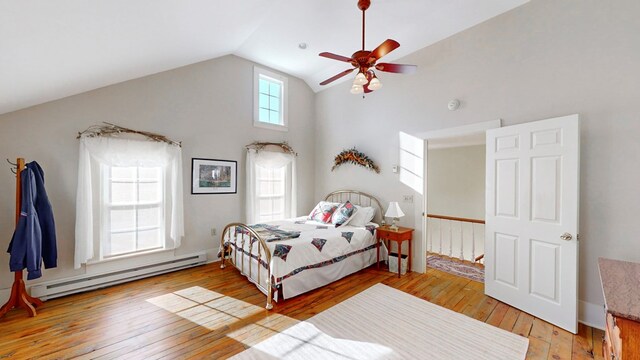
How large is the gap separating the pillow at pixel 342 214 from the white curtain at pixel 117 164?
2552 mm

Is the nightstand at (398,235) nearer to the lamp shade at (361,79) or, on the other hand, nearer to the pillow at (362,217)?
the pillow at (362,217)

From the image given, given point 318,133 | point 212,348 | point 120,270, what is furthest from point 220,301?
point 318,133

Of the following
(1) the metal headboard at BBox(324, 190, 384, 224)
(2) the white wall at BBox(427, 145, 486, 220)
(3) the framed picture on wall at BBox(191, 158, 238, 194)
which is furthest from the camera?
(2) the white wall at BBox(427, 145, 486, 220)

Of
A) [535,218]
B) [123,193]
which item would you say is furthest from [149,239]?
[535,218]

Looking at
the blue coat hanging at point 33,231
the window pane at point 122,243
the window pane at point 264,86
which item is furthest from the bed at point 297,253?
the window pane at point 264,86

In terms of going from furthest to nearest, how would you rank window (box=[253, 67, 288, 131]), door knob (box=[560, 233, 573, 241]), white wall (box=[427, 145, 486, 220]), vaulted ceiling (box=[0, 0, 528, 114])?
white wall (box=[427, 145, 486, 220]) < window (box=[253, 67, 288, 131]) < door knob (box=[560, 233, 573, 241]) < vaulted ceiling (box=[0, 0, 528, 114])

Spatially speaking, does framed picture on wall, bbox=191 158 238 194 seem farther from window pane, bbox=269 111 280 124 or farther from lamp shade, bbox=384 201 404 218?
lamp shade, bbox=384 201 404 218

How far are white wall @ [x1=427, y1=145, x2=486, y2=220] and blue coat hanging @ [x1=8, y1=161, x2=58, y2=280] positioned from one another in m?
6.79

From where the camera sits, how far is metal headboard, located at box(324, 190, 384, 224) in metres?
4.50

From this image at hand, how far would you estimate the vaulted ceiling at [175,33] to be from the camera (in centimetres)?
177

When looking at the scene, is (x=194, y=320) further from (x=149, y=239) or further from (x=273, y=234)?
(x=149, y=239)

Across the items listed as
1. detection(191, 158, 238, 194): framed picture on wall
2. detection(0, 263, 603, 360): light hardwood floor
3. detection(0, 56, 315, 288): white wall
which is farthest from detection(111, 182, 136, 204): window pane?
detection(0, 263, 603, 360): light hardwood floor

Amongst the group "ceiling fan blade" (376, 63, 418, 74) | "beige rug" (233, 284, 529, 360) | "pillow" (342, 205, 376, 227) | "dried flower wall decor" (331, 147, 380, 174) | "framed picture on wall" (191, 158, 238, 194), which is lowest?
"beige rug" (233, 284, 529, 360)

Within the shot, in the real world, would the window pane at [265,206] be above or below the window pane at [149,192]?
below
